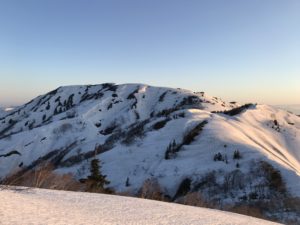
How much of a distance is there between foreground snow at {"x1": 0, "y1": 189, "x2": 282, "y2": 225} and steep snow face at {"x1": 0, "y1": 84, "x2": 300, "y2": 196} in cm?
340

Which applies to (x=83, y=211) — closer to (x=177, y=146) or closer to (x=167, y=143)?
(x=177, y=146)

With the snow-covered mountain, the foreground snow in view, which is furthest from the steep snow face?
the foreground snow

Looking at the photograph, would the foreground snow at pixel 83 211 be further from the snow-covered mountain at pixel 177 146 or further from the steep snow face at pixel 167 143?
the steep snow face at pixel 167 143

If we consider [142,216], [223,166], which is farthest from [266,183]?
[142,216]

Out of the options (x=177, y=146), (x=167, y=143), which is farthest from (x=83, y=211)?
(x=167, y=143)

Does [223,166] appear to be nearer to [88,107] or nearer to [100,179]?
[100,179]

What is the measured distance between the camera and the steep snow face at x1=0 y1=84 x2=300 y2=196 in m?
35.2

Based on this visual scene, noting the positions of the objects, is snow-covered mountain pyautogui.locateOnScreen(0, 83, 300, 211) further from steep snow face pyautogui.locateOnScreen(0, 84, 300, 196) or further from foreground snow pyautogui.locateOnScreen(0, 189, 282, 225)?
foreground snow pyautogui.locateOnScreen(0, 189, 282, 225)

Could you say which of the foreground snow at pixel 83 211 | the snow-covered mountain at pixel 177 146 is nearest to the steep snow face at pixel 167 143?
the snow-covered mountain at pixel 177 146

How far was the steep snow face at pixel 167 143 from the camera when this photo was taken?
35219mm

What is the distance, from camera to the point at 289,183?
28641mm

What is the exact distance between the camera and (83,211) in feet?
21.6

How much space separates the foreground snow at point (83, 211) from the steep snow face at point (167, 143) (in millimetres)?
3401

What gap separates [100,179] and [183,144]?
18684 millimetres
